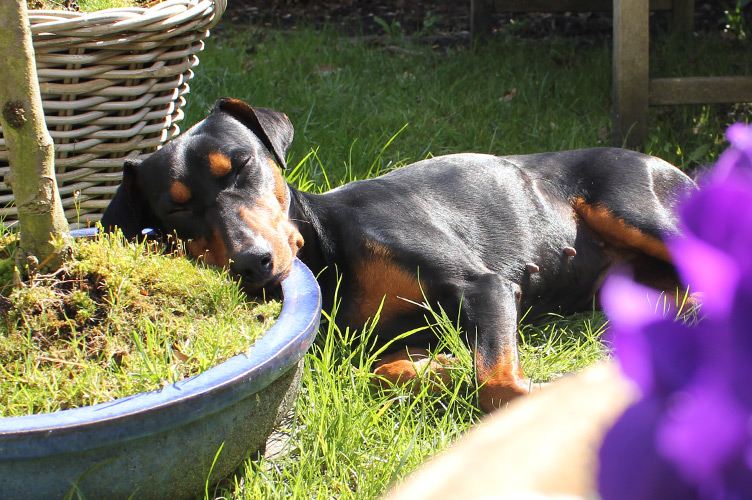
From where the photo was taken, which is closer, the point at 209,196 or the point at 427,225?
the point at 209,196

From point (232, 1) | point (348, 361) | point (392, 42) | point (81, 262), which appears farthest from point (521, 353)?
point (232, 1)

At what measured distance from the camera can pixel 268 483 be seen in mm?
1979

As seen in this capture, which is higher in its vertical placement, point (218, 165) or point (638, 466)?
point (638, 466)

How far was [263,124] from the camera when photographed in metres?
3.18

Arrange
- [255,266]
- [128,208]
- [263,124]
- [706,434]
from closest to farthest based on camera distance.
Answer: [706,434], [255,266], [128,208], [263,124]

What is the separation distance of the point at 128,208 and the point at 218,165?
1.33ft

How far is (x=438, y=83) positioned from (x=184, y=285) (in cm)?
396

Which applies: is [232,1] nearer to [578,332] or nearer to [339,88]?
[339,88]

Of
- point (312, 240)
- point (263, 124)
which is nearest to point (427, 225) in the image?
point (312, 240)

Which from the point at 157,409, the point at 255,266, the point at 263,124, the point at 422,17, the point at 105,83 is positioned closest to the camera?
the point at 157,409

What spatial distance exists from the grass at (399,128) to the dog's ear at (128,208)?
843 millimetres

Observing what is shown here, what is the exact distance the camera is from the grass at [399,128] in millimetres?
2164

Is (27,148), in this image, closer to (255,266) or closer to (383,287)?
(255,266)

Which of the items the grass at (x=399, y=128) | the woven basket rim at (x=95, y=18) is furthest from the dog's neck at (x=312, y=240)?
the woven basket rim at (x=95, y=18)
